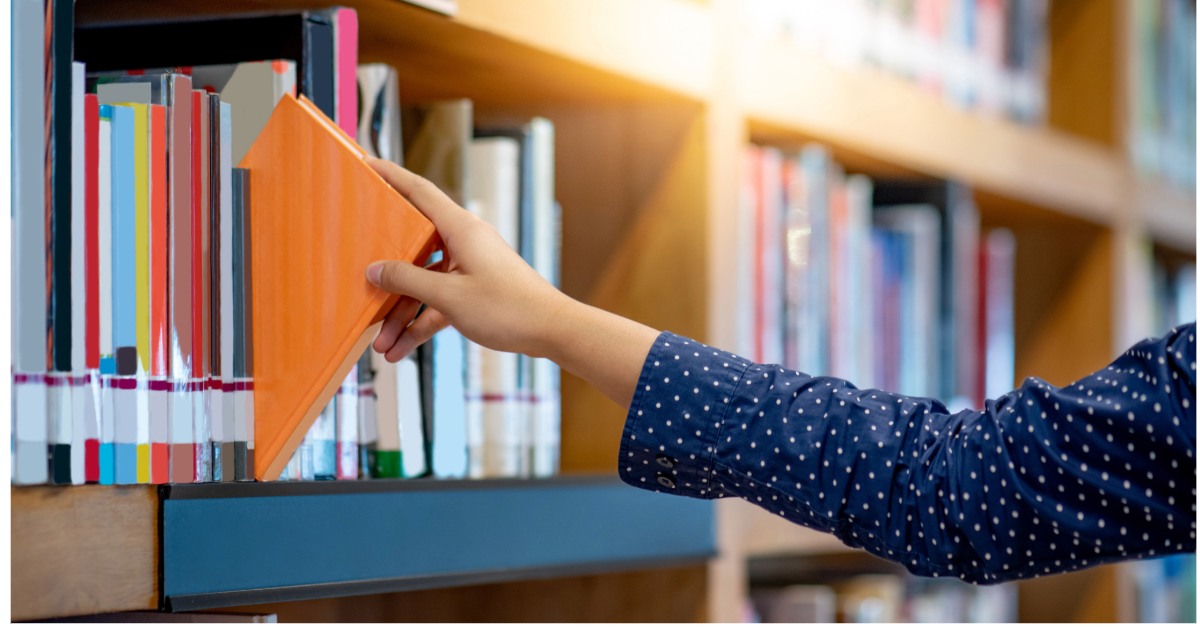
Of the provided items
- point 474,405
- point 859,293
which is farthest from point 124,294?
Answer: point 859,293

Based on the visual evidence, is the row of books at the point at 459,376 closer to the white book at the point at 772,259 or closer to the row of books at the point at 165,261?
the row of books at the point at 165,261

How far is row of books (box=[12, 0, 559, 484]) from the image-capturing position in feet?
2.37

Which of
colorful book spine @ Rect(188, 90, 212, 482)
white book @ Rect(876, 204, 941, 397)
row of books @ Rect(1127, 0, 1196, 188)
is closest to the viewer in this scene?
colorful book spine @ Rect(188, 90, 212, 482)

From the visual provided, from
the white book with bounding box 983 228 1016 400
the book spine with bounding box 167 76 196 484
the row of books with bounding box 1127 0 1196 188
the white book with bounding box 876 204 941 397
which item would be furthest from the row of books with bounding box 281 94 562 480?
the row of books with bounding box 1127 0 1196 188

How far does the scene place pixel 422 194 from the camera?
2.73 ft

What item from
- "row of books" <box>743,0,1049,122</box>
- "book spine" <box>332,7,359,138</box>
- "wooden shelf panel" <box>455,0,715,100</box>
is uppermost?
"row of books" <box>743,0,1049,122</box>

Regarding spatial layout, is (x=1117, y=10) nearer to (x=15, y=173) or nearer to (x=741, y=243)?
(x=741, y=243)

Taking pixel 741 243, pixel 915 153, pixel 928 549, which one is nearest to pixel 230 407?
pixel 928 549

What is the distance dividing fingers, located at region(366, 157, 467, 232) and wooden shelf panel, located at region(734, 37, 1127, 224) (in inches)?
20.4

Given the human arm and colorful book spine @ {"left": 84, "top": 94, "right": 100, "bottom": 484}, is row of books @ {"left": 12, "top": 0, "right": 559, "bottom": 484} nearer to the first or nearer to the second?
colorful book spine @ {"left": 84, "top": 94, "right": 100, "bottom": 484}

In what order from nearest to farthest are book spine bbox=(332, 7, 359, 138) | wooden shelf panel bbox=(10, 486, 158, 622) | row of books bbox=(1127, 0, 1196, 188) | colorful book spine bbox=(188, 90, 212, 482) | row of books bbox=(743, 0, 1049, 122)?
1. wooden shelf panel bbox=(10, 486, 158, 622)
2. colorful book spine bbox=(188, 90, 212, 482)
3. book spine bbox=(332, 7, 359, 138)
4. row of books bbox=(743, 0, 1049, 122)
5. row of books bbox=(1127, 0, 1196, 188)

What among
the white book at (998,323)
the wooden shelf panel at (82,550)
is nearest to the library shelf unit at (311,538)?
the wooden shelf panel at (82,550)

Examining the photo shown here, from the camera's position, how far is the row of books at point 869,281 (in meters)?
1.33

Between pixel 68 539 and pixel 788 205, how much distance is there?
89cm
